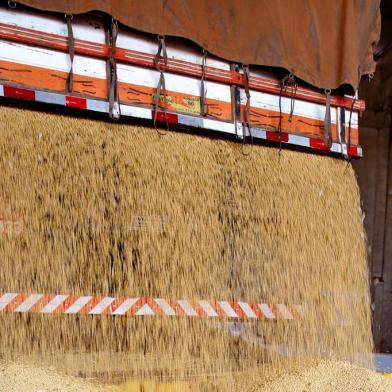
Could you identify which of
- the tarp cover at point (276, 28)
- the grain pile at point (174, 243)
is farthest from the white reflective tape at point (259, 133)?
the tarp cover at point (276, 28)

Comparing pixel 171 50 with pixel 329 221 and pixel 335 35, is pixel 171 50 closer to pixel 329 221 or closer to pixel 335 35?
pixel 335 35

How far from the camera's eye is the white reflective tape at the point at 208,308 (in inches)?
132

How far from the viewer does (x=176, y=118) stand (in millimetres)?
3266

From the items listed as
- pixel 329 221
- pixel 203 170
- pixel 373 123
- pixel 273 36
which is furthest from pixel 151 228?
pixel 373 123

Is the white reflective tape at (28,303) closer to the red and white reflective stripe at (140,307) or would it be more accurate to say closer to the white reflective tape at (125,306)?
the red and white reflective stripe at (140,307)

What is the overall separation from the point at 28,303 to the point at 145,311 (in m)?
0.68

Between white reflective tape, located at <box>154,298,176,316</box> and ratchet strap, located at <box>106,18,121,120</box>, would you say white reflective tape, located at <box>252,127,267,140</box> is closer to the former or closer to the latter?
ratchet strap, located at <box>106,18,121,120</box>

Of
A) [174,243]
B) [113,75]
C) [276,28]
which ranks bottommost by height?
[174,243]

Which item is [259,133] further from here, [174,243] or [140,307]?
[140,307]

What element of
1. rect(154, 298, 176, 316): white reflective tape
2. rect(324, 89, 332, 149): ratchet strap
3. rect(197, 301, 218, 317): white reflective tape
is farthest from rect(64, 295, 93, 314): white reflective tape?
rect(324, 89, 332, 149): ratchet strap

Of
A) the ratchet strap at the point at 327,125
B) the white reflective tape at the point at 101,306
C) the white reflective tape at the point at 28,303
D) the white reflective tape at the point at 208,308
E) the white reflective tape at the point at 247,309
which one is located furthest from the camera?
the ratchet strap at the point at 327,125

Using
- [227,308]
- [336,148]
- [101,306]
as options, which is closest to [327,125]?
Result: [336,148]

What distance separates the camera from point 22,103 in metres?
2.93

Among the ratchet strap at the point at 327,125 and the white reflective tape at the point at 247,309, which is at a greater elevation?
the ratchet strap at the point at 327,125
